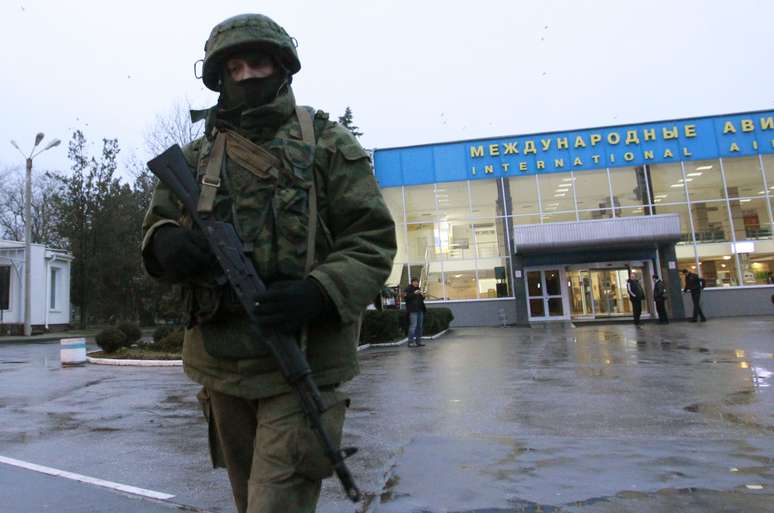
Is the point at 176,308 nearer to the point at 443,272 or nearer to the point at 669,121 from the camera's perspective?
the point at 443,272

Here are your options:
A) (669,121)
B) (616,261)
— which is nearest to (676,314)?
(616,261)

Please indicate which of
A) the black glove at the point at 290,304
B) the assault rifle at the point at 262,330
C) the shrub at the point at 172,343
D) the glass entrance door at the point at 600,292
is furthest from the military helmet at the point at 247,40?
the glass entrance door at the point at 600,292

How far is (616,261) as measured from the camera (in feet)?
82.3

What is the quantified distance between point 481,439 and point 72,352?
11.4 meters

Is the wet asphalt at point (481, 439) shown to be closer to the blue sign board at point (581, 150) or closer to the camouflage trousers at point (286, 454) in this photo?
the camouflage trousers at point (286, 454)

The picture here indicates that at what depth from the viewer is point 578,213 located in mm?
26156

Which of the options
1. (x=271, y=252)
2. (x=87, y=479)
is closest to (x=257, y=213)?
(x=271, y=252)

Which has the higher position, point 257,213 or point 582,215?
point 582,215

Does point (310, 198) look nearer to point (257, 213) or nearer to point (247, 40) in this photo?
point (257, 213)

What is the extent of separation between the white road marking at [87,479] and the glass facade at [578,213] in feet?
66.7

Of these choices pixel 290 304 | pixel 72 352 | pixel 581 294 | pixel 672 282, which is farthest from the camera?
pixel 581 294

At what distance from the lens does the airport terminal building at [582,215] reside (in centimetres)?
2458

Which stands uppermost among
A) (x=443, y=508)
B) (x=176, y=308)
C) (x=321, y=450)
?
(x=176, y=308)

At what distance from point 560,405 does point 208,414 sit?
520cm
